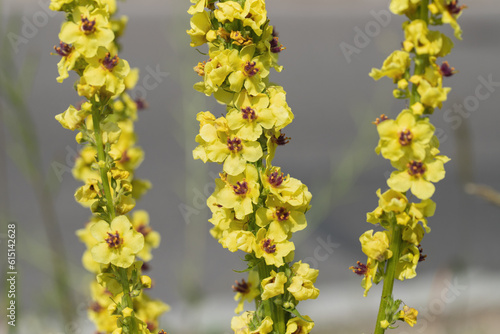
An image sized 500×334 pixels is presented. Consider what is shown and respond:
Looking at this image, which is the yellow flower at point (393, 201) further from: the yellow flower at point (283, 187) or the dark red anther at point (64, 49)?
the dark red anther at point (64, 49)

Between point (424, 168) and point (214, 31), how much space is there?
57 centimetres

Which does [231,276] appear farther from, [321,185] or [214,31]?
[214,31]

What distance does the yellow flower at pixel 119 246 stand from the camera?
1504 mm

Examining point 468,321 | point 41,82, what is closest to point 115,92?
point 468,321

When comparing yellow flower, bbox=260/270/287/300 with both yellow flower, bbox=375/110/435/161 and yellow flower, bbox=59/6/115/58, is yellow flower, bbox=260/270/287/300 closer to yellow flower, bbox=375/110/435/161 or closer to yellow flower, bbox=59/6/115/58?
yellow flower, bbox=375/110/435/161

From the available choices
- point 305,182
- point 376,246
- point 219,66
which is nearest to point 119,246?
point 219,66

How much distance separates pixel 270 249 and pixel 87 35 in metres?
0.65

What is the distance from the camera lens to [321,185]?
19.5 ft

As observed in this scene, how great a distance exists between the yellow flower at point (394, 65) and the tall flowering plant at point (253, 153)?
218 millimetres

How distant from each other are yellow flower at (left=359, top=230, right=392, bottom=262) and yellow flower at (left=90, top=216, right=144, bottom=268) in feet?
1.70

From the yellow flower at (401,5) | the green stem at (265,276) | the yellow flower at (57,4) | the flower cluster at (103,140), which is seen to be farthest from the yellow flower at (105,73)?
the yellow flower at (401,5)

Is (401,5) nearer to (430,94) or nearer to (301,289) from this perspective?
(430,94)

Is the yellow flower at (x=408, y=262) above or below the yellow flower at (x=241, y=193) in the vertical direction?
below

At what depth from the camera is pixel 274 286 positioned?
4.74ft
